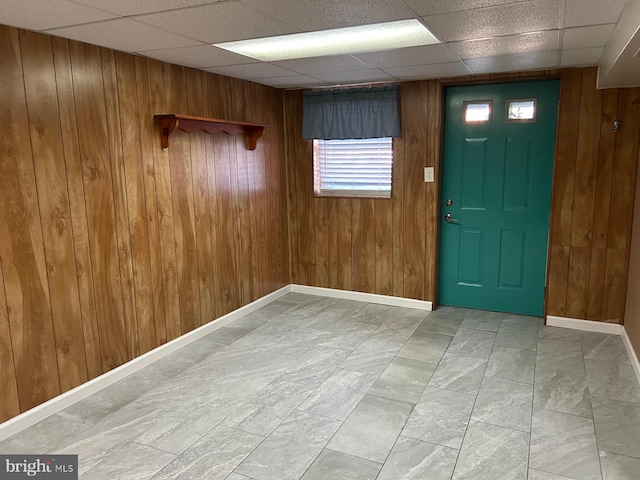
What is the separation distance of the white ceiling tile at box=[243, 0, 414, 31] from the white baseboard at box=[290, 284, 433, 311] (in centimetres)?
290

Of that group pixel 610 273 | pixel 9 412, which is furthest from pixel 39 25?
pixel 610 273

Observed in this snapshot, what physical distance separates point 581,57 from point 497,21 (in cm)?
134

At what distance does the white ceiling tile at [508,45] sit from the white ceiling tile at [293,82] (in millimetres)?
1449

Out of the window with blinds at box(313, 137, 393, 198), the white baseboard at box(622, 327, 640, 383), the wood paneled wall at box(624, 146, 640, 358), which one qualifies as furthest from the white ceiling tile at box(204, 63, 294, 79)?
the white baseboard at box(622, 327, 640, 383)

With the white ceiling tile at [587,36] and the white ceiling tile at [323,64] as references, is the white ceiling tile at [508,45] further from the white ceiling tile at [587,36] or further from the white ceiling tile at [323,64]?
the white ceiling tile at [323,64]

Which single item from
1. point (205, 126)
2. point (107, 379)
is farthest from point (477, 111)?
point (107, 379)

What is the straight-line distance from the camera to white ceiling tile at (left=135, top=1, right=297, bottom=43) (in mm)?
2172

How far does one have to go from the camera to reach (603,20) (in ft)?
7.74

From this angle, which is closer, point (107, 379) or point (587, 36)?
point (587, 36)

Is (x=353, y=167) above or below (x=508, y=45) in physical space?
below

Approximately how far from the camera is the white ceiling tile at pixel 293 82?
4.07 meters

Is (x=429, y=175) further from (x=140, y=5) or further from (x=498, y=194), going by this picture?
(x=140, y=5)

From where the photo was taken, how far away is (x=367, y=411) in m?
2.75

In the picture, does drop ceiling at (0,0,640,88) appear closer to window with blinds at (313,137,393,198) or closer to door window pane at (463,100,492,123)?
door window pane at (463,100,492,123)
